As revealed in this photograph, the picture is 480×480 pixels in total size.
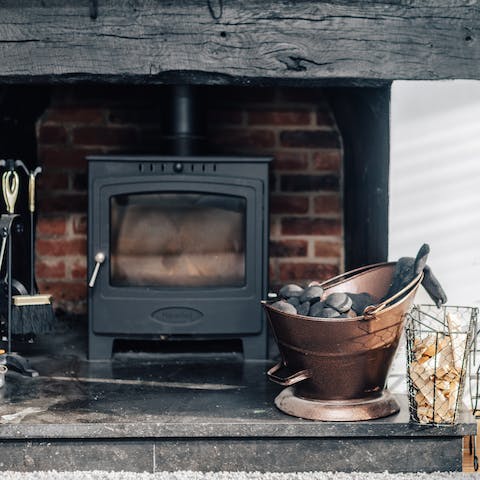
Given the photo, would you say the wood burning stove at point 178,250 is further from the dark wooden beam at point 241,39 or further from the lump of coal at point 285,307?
the lump of coal at point 285,307

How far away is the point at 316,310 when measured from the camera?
6.74 feet

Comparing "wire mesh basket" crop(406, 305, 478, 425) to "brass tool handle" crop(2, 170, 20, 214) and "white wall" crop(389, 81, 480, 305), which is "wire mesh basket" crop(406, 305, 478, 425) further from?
"brass tool handle" crop(2, 170, 20, 214)

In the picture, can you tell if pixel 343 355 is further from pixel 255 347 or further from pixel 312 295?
pixel 255 347

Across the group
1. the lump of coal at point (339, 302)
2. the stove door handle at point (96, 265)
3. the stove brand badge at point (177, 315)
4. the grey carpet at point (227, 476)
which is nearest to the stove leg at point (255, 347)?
the stove brand badge at point (177, 315)

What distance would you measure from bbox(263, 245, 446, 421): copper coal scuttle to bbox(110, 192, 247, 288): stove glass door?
21.4 inches

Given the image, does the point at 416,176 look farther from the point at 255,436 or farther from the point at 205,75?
the point at 255,436

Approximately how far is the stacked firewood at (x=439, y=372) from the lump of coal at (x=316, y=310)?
24 centimetres

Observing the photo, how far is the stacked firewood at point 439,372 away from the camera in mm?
1932

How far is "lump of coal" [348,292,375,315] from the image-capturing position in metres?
2.10

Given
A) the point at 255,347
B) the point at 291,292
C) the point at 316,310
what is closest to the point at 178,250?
the point at 255,347

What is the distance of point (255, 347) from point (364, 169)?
656 millimetres

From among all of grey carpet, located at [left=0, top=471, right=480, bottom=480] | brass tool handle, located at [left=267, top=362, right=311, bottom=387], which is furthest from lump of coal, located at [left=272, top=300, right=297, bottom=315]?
grey carpet, located at [left=0, top=471, right=480, bottom=480]

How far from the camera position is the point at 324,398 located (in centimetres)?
204

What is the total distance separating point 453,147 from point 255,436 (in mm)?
925
